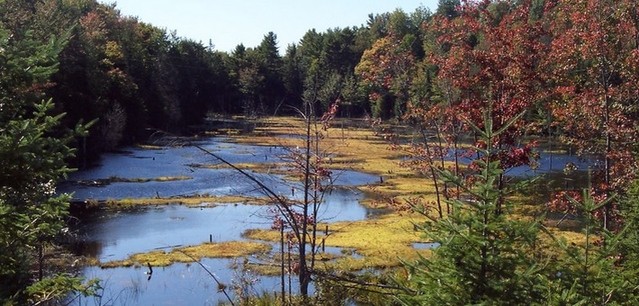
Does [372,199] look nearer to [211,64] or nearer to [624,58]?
[624,58]

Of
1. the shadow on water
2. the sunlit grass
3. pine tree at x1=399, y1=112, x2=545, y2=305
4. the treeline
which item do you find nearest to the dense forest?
pine tree at x1=399, y1=112, x2=545, y2=305

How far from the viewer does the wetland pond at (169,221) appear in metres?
23.7

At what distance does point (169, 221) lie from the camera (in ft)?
118

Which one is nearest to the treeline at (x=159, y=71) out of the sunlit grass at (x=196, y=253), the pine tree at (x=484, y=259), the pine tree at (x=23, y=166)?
the pine tree at (x=23, y=166)

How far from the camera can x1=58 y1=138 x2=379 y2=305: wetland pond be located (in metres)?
23.7

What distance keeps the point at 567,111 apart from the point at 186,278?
54.5ft

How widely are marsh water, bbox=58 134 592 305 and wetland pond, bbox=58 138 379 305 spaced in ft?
0.12

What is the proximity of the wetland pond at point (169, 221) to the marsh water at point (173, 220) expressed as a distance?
37 mm

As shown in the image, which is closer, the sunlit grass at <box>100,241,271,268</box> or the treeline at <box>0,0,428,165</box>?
the sunlit grass at <box>100,241,271,268</box>

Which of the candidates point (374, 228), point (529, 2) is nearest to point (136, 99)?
point (374, 228)

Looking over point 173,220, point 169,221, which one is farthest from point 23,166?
point 173,220

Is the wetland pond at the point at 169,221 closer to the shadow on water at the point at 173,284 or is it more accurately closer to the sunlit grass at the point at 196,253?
the shadow on water at the point at 173,284

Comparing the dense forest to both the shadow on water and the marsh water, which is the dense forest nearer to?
the marsh water

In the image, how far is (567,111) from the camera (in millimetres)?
14766
